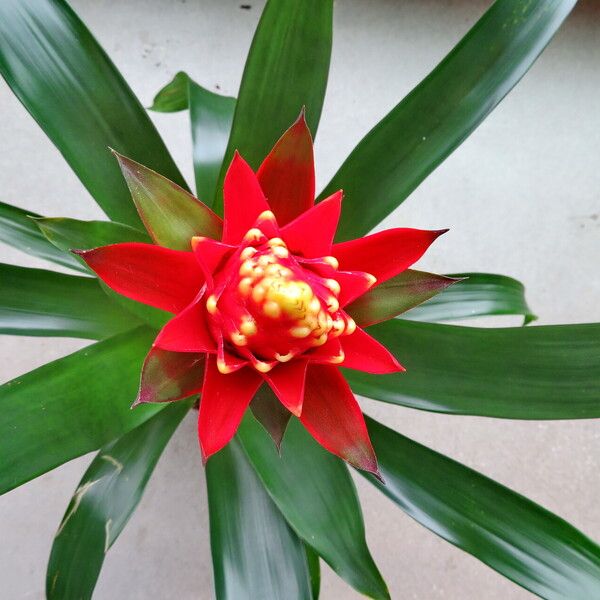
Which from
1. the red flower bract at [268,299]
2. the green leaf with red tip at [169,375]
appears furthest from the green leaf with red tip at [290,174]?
the green leaf with red tip at [169,375]

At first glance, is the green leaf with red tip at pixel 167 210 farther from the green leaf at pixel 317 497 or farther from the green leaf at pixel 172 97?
the green leaf at pixel 172 97

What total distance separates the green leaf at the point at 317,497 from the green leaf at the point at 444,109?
1.23 ft

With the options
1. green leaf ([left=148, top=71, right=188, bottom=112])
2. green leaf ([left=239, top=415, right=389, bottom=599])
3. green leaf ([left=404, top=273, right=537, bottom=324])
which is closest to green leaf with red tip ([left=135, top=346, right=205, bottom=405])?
green leaf ([left=239, top=415, right=389, bottom=599])

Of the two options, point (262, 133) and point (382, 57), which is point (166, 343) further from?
point (382, 57)

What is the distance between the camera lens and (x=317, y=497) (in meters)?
0.98

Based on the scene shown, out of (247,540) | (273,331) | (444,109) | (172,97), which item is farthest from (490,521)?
(172,97)

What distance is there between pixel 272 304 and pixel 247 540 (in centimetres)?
58

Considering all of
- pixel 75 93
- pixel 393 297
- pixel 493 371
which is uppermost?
pixel 75 93

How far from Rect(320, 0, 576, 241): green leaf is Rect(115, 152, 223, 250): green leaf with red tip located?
313 mm

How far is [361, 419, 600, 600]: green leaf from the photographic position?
92 centimetres

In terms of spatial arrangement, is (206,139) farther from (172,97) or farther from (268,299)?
(268,299)

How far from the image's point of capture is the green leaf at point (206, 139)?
1239 mm

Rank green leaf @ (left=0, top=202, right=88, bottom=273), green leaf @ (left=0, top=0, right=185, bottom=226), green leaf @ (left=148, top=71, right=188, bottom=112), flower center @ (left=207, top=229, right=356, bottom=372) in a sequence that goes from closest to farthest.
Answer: flower center @ (left=207, top=229, right=356, bottom=372) < green leaf @ (left=0, top=0, right=185, bottom=226) < green leaf @ (left=0, top=202, right=88, bottom=273) < green leaf @ (left=148, top=71, right=188, bottom=112)

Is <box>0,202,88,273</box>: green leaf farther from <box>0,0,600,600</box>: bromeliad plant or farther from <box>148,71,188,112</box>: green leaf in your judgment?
<box>148,71,188,112</box>: green leaf
